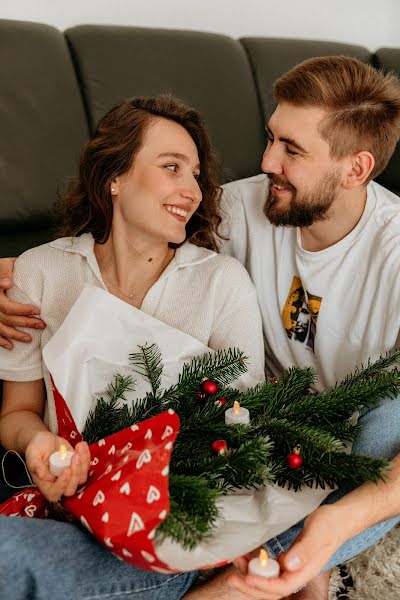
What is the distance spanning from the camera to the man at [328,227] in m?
1.38

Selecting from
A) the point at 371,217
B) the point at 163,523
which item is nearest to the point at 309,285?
the point at 371,217

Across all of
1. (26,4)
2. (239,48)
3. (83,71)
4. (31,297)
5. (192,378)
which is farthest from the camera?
(239,48)

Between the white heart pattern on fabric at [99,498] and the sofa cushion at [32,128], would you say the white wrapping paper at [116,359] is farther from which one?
the sofa cushion at [32,128]

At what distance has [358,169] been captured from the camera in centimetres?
149

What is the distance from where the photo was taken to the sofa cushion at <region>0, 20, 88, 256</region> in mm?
1678

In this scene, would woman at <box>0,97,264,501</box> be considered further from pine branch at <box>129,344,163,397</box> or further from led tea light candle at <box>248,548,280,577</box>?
led tea light candle at <box>248,548,280,577</box>

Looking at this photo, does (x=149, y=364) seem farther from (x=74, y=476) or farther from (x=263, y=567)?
(x=263, y=567)

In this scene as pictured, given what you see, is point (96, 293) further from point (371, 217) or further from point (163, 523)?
point (371, 217)

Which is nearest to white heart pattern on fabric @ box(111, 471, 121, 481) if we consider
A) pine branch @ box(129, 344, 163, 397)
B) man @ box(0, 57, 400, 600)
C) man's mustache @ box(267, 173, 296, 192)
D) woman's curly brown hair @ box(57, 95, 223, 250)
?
pine branch @ box(129, 344, 163, 397)

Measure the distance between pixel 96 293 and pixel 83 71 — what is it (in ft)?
2.93

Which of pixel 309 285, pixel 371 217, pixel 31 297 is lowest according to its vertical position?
pixel 31 297

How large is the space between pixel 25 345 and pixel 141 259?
303mm

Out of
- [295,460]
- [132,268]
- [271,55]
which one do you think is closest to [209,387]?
[295,460]

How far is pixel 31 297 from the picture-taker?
4.42ft
